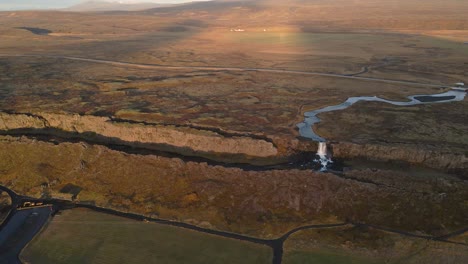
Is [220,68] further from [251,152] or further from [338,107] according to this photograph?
[251,152]

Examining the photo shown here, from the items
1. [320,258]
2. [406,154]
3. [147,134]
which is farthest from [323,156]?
[147,134]

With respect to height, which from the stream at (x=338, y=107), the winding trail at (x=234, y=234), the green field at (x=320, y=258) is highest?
the stream at (x=338, y=107)

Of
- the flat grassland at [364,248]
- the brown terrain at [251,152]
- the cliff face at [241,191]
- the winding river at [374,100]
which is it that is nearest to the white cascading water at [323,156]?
the brown terrain at [251,152]

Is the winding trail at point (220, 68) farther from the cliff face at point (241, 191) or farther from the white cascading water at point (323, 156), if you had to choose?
the cliff face at point (241, 191)

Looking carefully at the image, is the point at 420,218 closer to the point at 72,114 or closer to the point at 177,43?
the point at 72,114

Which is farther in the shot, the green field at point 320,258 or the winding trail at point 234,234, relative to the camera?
the winding trail at point 234,234
